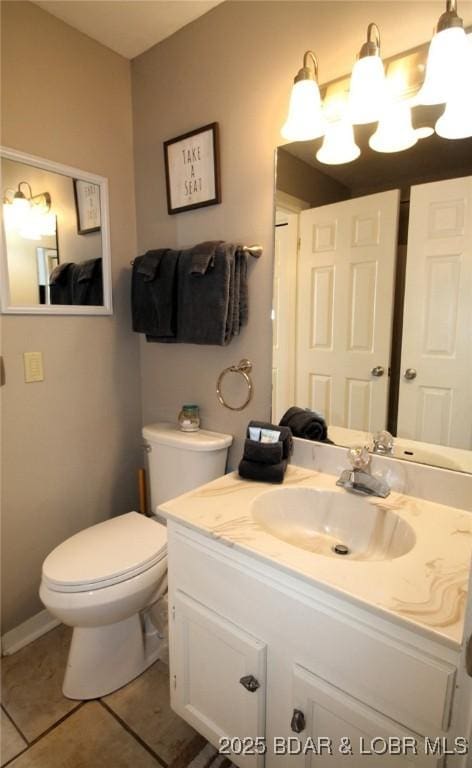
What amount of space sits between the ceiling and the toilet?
1548 mm

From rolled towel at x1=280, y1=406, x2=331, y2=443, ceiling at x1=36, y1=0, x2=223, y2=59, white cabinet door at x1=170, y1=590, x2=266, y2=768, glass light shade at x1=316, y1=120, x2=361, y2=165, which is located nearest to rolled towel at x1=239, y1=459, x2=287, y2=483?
rolled towel at x1=280, y1=406, x2=331, y2=443

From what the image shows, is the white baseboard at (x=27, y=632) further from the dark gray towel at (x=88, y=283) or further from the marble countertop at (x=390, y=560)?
the dark gray towel at (x=88, y=283)

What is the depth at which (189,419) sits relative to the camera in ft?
5.34

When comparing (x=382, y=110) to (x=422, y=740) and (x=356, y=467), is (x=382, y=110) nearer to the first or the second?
(x=356, y=467)

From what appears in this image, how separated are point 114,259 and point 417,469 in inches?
57.6

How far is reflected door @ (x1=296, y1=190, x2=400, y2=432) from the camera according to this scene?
1144 mm

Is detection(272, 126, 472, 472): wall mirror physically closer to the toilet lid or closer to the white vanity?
the white vanity

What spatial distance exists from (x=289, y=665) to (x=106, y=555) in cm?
74

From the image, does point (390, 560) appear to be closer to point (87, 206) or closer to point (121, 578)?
point (121, 578)

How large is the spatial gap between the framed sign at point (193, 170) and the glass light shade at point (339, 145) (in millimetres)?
430

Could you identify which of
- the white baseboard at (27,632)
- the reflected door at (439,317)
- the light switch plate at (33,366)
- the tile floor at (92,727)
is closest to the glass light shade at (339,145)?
the reflected door at (439,317)

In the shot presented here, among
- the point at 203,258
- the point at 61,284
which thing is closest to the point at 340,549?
the point at 203,258

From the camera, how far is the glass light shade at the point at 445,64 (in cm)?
90

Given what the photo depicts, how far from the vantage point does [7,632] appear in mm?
1544
